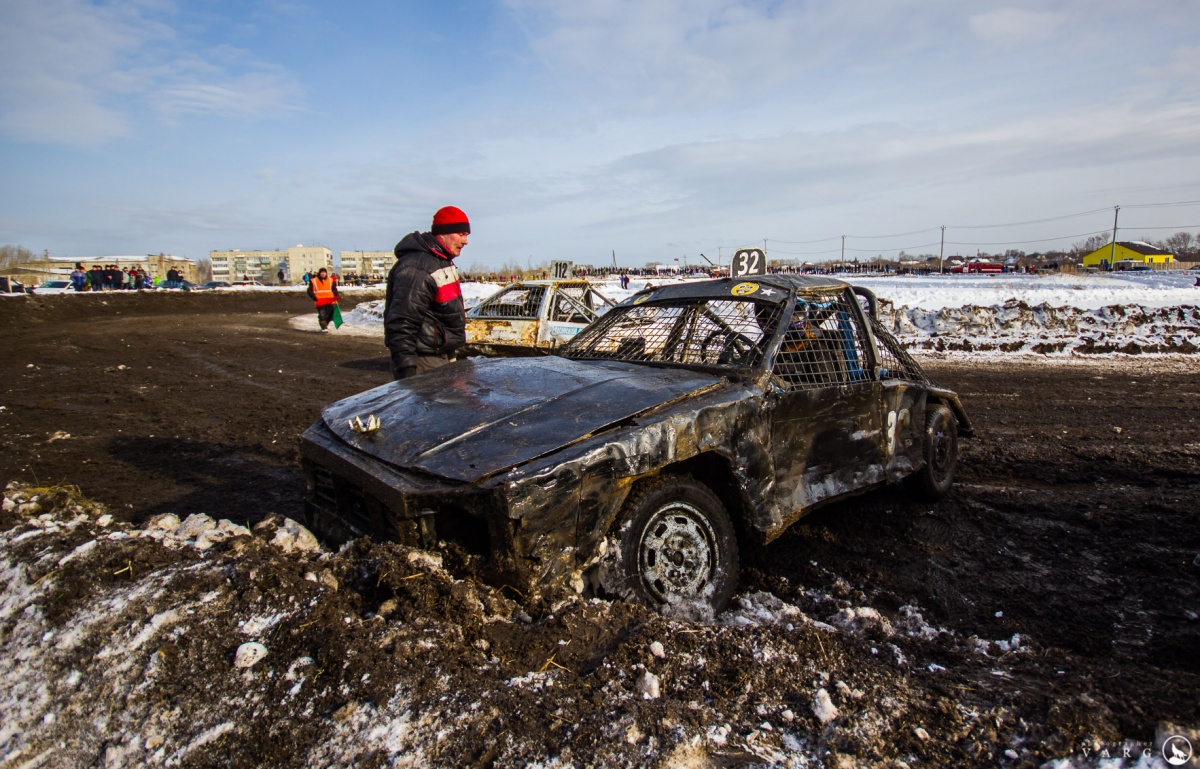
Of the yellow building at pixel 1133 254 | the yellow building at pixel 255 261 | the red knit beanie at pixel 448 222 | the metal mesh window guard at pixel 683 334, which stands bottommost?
the metal mesh window guard at pixel 683 334

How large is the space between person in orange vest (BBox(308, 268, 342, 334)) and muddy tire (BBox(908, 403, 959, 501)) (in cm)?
1462

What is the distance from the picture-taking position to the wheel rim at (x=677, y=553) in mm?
2771

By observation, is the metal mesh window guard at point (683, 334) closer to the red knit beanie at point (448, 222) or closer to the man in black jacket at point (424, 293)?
the man in black jacket at point (424, 293)

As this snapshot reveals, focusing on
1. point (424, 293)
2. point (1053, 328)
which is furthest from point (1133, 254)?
point (424, 293)

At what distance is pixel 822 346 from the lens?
12.7ft

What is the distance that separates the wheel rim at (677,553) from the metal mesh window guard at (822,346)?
1.00m

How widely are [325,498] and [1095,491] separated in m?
5.17

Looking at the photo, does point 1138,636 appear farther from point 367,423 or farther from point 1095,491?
point 367,423

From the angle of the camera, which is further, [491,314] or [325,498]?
[491,314]

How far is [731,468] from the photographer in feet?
10.00

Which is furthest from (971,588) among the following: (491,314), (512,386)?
(491,314)

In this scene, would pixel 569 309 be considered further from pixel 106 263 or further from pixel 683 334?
pixel 106 263

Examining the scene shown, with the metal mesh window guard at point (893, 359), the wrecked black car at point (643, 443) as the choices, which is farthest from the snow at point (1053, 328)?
the wrecked black car at point (643, 443)

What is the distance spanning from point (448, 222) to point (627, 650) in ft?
10.1
